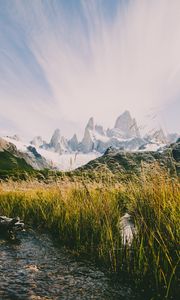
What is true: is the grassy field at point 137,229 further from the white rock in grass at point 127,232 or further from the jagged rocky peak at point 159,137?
the jagged rocky peak at point 159,137

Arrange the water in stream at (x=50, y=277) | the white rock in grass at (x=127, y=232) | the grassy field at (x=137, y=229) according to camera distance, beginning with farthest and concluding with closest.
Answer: the white rock in grass at (x=127, y=232) → the water in stream at (x=50, y=277) → the grassy field at (x=137, y=229)

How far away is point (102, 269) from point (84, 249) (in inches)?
42.7

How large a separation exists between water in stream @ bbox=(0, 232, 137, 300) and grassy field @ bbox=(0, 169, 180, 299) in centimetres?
33

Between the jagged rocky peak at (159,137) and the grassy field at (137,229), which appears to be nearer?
the grassy field at (137,229)

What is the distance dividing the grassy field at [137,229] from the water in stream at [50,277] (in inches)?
13.0

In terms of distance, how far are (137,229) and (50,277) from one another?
6.27ft

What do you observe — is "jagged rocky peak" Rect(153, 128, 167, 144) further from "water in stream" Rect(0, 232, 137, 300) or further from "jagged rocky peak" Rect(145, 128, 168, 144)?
"water in stream" Rect(0, 232, 137, 300)

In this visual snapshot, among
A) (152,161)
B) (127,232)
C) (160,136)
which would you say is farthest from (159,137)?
(127,232)

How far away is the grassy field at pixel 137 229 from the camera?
16.8ft

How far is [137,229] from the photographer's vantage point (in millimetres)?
6332

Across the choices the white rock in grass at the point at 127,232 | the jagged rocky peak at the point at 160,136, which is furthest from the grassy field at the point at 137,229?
the jagged rocky peak at the point at 160,136

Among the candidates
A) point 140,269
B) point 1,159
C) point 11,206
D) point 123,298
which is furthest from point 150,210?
point 1,159

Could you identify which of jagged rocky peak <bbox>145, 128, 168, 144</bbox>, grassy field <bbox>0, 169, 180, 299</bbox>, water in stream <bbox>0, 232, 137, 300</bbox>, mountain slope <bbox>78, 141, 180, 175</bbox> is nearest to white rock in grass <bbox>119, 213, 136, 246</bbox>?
grassy field <bbox>0, 169, 180, 299</bbox>

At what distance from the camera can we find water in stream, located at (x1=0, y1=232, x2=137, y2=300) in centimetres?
528
